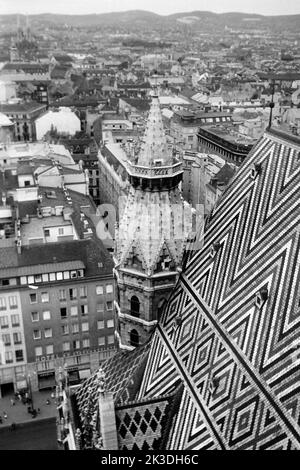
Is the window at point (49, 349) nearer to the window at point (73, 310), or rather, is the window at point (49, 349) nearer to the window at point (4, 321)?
the window at point (73, 310)

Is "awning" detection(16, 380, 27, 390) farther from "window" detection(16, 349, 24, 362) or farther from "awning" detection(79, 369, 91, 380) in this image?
"awning" detection(79, 369, 91, 380)

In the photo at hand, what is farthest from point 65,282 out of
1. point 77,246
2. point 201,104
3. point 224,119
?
point 201,104

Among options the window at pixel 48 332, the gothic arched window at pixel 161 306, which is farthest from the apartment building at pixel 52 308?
the gothic arched window at pixel 161 306

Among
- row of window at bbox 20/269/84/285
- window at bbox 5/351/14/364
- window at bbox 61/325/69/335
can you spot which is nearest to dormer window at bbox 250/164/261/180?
row of window at bbox 20/269/84/285

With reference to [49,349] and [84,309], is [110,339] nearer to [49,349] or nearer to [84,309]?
[84,309]

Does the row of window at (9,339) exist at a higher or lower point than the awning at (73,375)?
higher

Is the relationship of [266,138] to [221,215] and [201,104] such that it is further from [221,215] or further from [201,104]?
[201,104]

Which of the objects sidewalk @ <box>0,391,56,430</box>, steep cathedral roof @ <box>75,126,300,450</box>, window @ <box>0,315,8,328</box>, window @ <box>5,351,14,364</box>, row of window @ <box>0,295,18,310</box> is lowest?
sidewalk @ <box>0,391,56,430</box>
